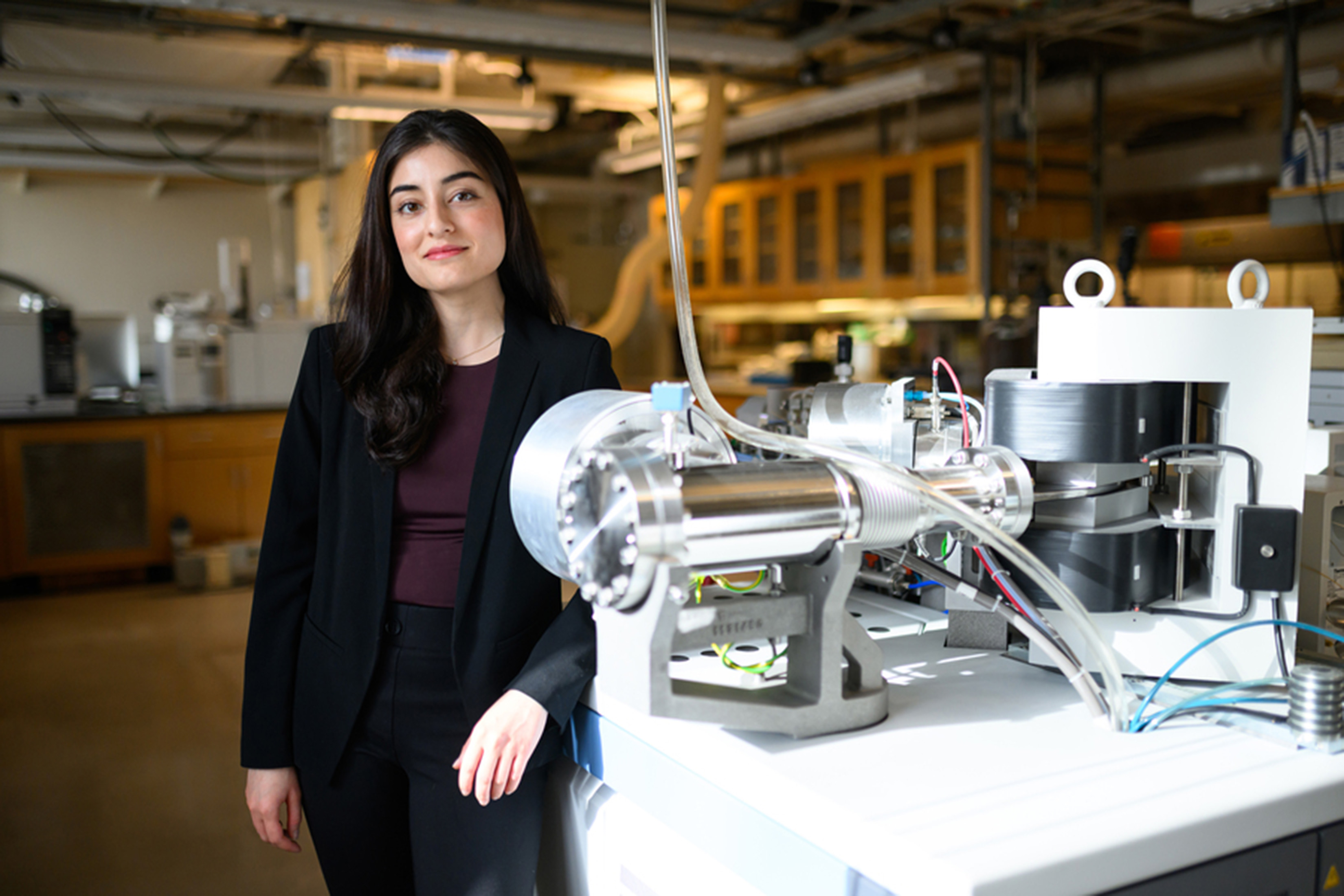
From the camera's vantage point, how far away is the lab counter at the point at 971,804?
719 millimetres

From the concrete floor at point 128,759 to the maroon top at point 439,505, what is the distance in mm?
1480

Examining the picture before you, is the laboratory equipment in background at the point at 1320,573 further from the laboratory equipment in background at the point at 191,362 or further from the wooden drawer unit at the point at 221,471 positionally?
the laboratory equipment in background at the point at 191,362

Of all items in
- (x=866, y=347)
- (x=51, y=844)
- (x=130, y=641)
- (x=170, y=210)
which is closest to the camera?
(x=51, y=844)

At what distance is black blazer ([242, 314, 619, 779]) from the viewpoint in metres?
1.13

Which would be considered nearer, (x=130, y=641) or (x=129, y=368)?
(x=130, y=641)

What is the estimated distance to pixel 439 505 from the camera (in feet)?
3.94

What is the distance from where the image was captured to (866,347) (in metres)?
6.43

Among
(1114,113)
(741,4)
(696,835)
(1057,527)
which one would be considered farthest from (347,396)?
(1114,113)

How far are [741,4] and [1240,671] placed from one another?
5105 millimetres

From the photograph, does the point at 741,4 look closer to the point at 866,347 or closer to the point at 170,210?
the point at 866,347

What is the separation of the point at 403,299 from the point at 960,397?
2.26 feet

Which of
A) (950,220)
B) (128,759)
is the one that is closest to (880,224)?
(950,220)

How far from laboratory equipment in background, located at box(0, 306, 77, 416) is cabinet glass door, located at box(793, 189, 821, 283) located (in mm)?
4358

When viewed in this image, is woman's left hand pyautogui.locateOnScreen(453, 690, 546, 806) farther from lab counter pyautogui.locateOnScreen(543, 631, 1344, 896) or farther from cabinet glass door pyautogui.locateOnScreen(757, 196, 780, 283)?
cabinet glass door pyautogui.locateOnScreen(757, 196, 780, 283)
